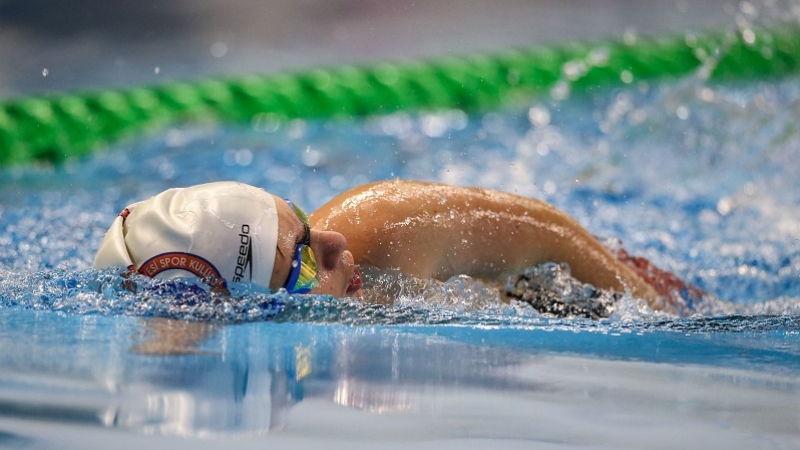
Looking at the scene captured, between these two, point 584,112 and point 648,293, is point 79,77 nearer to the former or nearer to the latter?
point 584,112

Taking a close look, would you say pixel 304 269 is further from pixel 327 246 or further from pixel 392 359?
pixel 392 359

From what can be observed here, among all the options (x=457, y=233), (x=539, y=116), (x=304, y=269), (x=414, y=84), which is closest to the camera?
(x=304, y=269)

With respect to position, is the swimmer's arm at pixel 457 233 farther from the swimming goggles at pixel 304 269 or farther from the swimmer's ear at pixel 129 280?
the swimmer's ear at pixel 129 280

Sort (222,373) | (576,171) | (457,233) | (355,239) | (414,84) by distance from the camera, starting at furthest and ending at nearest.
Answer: (414,84), (576,171), (457,233), (355,239), (222,373)

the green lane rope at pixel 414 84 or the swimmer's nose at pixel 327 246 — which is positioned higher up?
the green lane rope at pixel 414 84

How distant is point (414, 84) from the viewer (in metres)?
5.02

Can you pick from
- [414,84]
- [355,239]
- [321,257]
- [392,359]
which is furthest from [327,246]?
[414,84]

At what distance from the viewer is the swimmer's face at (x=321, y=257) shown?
181 centimetres

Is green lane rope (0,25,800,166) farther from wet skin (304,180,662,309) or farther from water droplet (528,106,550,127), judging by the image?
wet skin (304,180,662,309)

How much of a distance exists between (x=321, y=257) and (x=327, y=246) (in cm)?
3

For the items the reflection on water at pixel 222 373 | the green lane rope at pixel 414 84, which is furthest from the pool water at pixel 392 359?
the green lane rope at pixel 414 84

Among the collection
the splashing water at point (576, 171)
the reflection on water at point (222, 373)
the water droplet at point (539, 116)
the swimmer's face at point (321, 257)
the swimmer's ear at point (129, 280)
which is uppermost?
the water droplet at point (539, 116)

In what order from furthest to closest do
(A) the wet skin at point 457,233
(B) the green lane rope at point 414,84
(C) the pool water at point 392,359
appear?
(B) the green lane rope at point 414,84 < (A) the wet skin at point 457,233 < (C) the pool water at point 392,359

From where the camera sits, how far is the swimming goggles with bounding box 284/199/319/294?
5.99 ft
